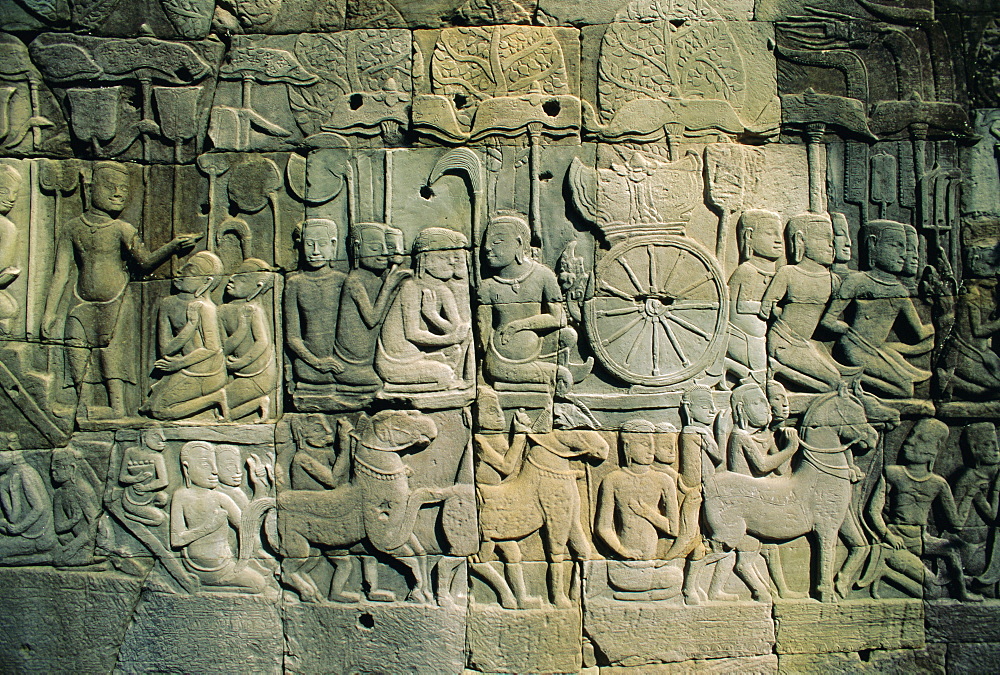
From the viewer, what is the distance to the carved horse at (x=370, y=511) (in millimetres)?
4254

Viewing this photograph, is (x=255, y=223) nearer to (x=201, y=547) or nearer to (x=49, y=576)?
(x=201, y=547)

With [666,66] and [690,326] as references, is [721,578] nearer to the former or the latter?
[690,326]

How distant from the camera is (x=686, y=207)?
14.3 ft

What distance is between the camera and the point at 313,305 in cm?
436

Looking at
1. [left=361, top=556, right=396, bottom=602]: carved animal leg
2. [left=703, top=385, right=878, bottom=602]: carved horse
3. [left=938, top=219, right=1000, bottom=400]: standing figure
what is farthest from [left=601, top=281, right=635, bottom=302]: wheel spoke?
[left=361, top=556, right=396, bottom=602]: carved animal leg

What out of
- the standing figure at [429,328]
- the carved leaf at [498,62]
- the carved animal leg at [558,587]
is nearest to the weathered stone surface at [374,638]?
the carved animal leg at [558,587]

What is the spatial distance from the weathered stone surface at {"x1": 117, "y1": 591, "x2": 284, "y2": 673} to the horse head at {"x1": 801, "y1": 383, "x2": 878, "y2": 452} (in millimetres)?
3492

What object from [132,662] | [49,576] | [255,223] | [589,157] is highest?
[589,157]

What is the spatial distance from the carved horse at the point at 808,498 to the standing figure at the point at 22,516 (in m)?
4.09

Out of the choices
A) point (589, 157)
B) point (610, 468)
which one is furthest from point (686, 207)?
point (610, 468)

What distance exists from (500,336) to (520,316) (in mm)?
173

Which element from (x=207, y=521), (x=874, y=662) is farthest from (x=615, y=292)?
(x=207, y=521)

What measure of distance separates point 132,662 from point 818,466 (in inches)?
171

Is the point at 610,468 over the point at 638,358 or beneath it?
beneath
